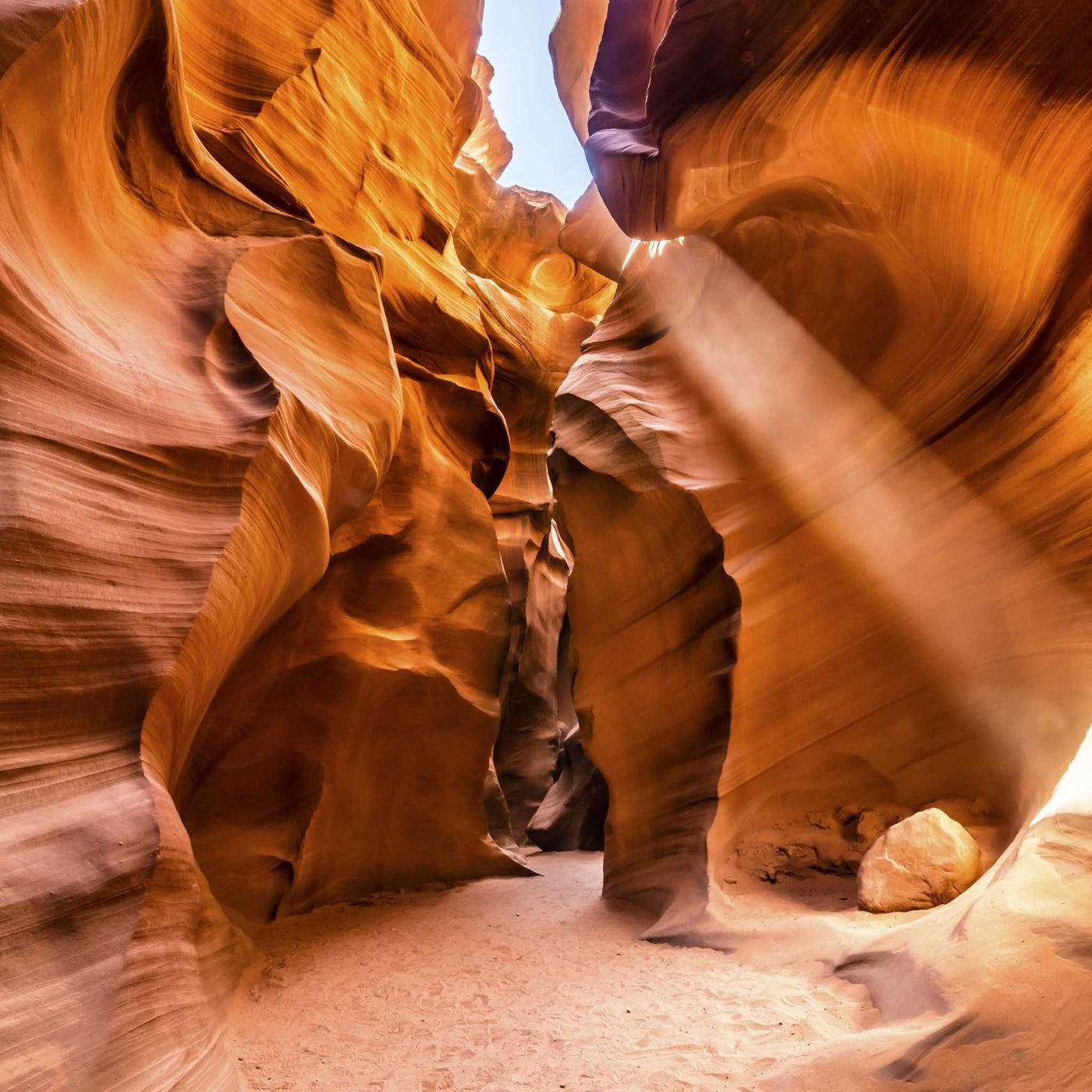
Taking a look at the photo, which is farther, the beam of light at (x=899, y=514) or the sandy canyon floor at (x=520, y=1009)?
the beam of light at (x=899, y=514)

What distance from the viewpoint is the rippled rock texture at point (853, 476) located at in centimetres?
352

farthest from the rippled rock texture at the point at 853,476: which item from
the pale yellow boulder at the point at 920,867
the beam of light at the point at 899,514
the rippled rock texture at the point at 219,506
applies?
the rippled rock texture at the point at 219,506

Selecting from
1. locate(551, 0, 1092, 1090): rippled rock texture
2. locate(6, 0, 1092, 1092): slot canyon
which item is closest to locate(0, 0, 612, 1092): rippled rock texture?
locate(6, 0, 1092, 1092): slot canyon

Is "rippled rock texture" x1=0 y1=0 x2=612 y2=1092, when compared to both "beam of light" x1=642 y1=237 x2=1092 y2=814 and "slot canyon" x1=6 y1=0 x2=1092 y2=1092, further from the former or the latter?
"beam of light" x1=642 y1=237 x2=1092 y2=814

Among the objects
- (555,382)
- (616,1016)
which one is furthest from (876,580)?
(555,382)

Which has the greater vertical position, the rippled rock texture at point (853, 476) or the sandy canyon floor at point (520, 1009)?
the rippled rock texture at point (853, 476)

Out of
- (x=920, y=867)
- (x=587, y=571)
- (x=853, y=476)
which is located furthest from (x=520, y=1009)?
(x=853, y=476)

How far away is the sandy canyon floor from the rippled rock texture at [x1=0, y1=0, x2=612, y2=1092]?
47 centimetres

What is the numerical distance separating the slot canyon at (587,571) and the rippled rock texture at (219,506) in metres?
0.03

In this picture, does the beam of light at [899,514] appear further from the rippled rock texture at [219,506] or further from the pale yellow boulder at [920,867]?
the rippled rock texture at [219,506]

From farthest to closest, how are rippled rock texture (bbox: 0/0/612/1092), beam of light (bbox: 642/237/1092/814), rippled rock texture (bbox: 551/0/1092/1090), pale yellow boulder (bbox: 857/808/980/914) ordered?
beam of light (bbox: 642/237/1092/814) → pale yellow boulder (bbox: 857/808/980/914) → rippled rock texture (bbox: 551/0/1092/1090) → rippled rock texture (bbox: 0/0/612/1092)

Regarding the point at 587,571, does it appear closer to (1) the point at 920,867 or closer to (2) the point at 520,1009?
(1) the point at 920,867

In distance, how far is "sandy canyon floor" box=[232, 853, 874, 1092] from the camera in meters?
3.22

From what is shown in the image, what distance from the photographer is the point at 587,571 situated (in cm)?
752
